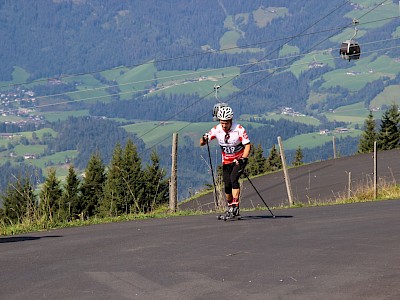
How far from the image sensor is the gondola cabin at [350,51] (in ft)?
133

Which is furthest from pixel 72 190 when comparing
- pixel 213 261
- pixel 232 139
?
pixel 213 261

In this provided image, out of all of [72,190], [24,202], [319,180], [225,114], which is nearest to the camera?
[225,114]

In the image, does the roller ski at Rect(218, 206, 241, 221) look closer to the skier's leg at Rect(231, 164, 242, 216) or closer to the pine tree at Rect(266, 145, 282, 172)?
the skier's leg at Rect(231, 164, 242, 216)

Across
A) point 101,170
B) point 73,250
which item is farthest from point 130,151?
point 73,250

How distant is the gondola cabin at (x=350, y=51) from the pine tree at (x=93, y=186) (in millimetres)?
28021

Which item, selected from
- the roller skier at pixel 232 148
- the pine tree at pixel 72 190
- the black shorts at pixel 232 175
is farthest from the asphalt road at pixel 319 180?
the roller skier at pixel 232 148

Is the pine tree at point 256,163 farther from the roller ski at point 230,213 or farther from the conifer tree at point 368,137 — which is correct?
the roller ski at point 230,213

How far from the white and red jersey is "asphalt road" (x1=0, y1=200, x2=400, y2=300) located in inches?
53.3

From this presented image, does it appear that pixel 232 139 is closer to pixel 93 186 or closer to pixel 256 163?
pixel 93 186

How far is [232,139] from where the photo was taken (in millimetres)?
16625

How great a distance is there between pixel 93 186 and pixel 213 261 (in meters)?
57.8

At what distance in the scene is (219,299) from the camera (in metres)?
8.66

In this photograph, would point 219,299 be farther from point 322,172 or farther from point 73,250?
point 322,172

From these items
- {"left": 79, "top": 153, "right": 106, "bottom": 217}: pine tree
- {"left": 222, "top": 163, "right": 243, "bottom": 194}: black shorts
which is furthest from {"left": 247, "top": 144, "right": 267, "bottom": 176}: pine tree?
{"left": 222, "top": 163, "right": 243, "bottom": 194}: black shorts
